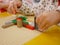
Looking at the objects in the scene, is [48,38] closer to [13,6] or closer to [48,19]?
[48,19]

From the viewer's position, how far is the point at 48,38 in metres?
0.63

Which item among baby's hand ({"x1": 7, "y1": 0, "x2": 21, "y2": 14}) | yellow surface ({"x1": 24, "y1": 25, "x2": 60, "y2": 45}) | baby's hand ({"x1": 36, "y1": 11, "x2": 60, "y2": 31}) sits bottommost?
yellow surface ({"x1": 24, "y1": 25, "x2": 60, "y2": 45})

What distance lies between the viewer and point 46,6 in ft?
3.17

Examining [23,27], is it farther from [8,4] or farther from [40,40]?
[8,4]

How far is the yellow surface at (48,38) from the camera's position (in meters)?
0.58

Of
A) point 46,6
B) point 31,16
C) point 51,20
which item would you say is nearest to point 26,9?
point 31,16

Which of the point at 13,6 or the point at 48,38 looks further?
the point at 13,6

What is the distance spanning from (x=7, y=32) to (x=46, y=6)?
0.44 meters

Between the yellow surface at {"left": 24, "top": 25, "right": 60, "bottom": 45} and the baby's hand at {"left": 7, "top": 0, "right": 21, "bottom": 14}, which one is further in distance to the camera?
the baby's hand at {"left": 7, "top": 0, "right": 21, "bottom": 14}

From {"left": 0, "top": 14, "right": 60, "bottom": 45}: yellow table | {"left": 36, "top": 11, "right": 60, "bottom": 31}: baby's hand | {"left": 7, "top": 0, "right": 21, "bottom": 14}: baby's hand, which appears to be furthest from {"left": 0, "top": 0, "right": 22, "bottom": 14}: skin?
{"left": 36, "top": 11, "right": 60, "bottom": 31}: baby's hand

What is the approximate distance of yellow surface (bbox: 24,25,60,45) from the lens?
583 mm

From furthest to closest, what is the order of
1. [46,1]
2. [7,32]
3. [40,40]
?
1. [46,1]
2. [7,32]
3. [40,40]

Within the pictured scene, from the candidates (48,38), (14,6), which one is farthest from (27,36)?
(14,6)

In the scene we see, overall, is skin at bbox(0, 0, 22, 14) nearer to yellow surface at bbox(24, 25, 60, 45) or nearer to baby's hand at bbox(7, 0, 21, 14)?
baby's hand at bbox(7, 0, 21, 14)
